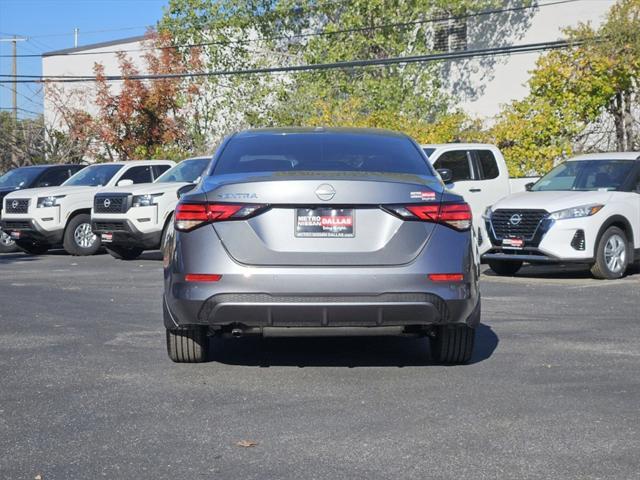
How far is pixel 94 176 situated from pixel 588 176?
1094cm

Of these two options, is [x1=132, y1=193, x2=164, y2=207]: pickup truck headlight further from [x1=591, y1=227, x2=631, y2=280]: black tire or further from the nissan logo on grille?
the nissan logo on grille

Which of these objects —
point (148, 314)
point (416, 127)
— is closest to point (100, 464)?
point (148, 314)

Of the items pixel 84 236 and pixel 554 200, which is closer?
pixel 554 200

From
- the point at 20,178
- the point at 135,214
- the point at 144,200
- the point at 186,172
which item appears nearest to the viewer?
the point at 135,214

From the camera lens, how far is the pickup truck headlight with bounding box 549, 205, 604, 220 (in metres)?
15.5

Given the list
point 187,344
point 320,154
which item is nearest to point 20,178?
point 187,344

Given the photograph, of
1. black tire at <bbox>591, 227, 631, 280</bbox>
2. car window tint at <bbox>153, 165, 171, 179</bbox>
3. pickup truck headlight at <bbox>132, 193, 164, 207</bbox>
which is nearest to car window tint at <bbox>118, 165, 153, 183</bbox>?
car window tint at <bbox>153, 165, 171, 179</bbox>

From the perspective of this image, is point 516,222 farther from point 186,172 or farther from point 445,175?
point 186,172

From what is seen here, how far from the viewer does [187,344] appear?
26.9ft

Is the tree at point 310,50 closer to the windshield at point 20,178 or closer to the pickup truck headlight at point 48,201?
the windshield at point 20,178

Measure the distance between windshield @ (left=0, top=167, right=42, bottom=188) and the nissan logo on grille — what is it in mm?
18135

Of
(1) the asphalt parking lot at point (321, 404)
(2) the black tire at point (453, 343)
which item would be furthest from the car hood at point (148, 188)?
(2) the black tire at point (453, 343)

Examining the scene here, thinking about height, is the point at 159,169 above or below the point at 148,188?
above

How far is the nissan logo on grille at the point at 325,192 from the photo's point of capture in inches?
288
